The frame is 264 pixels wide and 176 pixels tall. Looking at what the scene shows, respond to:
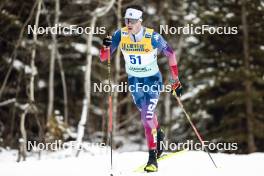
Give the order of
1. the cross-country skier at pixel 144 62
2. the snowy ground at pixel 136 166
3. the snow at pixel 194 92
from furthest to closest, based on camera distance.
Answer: the snow at pixel 194 92 → the cross-country skier at pixel 144 62 → the snowy ground at pixel 136 166

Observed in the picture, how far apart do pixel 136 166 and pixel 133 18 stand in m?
2.38

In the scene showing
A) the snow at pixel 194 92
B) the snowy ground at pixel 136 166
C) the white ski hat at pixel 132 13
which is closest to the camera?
the snowy ground at pixel 136 166

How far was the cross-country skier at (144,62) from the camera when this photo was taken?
24.0ft

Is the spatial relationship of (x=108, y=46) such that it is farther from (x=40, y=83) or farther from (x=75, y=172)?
(x=40, y=83)

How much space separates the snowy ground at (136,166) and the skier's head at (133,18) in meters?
2.04

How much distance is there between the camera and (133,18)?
23.5ft

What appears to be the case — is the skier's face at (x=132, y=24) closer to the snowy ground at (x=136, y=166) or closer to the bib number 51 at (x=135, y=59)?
the bib number 51 at (x=135, y=59)

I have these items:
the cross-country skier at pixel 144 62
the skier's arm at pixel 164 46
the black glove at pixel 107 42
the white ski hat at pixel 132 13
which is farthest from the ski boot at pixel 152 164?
the white ski hat at pixel 132 13

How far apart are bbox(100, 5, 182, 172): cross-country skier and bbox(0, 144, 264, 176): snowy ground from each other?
0.57 meters

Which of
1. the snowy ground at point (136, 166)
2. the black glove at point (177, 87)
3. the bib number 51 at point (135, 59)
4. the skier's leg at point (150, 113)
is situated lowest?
the snowy ground at point (136, 166)

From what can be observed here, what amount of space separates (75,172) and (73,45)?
12025 millimetres

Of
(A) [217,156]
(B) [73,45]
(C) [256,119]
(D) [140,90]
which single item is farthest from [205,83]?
(D) [140,90]

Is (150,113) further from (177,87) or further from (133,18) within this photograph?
(133,18)

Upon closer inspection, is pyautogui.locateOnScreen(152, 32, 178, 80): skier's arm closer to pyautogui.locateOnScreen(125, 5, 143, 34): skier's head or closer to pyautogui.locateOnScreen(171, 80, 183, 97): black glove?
pyautogui.locateOnScreen(171, 80, 183, 97): black glove
